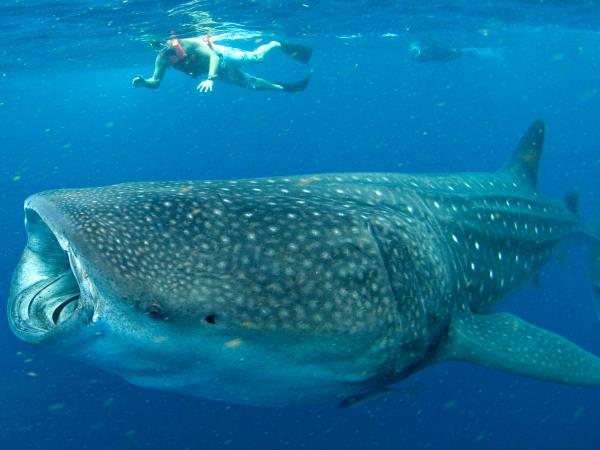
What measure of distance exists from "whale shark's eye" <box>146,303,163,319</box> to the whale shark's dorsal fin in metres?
6.31

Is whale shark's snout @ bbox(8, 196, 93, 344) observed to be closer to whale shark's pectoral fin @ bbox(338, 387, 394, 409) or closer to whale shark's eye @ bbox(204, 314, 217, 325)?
whale shark's eye @ bbox(204, 314, 217, 325)

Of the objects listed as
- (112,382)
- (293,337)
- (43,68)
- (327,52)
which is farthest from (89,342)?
(327,52)

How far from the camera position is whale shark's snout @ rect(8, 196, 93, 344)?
111 inches

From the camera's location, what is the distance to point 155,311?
2.61 metres

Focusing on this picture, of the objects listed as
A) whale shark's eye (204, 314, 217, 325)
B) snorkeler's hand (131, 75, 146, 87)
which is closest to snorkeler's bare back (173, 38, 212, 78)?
snorkeler's hand (131, 75, 146, 87)

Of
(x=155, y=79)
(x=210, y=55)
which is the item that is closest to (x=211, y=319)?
(x=155, y=79)

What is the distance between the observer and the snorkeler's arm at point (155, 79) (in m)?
13.0

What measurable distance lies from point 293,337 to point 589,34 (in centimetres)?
4037

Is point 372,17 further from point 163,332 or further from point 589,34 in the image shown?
point 163,332

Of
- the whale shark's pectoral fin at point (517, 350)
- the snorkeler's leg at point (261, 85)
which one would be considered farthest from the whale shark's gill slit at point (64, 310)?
the snorkeler's leg at point (261, 85)

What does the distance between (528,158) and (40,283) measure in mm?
6982

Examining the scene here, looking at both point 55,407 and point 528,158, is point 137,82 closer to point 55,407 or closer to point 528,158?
point 55,407

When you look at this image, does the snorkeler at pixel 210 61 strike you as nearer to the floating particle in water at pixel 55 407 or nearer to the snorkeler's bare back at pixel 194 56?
the snorkeler's bare back at pixel 194 56

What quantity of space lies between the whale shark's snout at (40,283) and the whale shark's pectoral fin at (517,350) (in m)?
2.83
